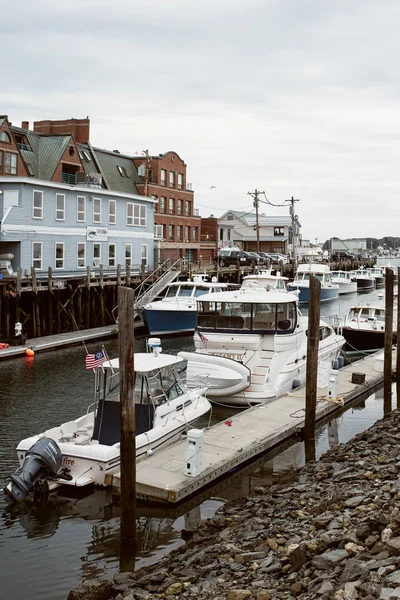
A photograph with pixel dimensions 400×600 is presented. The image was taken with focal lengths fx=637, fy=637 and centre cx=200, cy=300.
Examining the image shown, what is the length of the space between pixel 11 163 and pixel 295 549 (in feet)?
109

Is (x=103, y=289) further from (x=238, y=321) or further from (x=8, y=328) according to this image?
(x=238, y=321)

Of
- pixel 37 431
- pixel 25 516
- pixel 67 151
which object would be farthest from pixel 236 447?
pixel 67 151

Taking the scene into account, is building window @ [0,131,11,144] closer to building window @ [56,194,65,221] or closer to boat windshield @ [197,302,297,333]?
building window @ [56,194,65,221]

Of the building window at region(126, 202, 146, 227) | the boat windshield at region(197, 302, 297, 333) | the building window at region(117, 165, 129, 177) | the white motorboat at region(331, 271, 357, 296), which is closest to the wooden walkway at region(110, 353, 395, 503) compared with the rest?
the boat windshield at region(197, 302, 297, 333)

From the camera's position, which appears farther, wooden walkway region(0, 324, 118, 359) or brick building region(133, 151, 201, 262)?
brick building region(133, 151, 201, 262)

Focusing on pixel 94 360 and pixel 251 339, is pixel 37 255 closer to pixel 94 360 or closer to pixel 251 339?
pixel 251 339

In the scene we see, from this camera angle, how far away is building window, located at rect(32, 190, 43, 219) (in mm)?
36250

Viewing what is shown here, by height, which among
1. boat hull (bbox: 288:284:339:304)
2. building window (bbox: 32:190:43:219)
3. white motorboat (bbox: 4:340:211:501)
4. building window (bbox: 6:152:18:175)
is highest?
building window (bbox: 6:152:18:175)

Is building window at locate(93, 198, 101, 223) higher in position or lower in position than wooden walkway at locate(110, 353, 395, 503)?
higher

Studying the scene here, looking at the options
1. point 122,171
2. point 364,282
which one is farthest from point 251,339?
point 364,282

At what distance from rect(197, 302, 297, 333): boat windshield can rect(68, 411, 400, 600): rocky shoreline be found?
815cm

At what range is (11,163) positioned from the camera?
37.4 metres

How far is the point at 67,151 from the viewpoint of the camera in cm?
4222

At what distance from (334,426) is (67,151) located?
29162 millimetres
